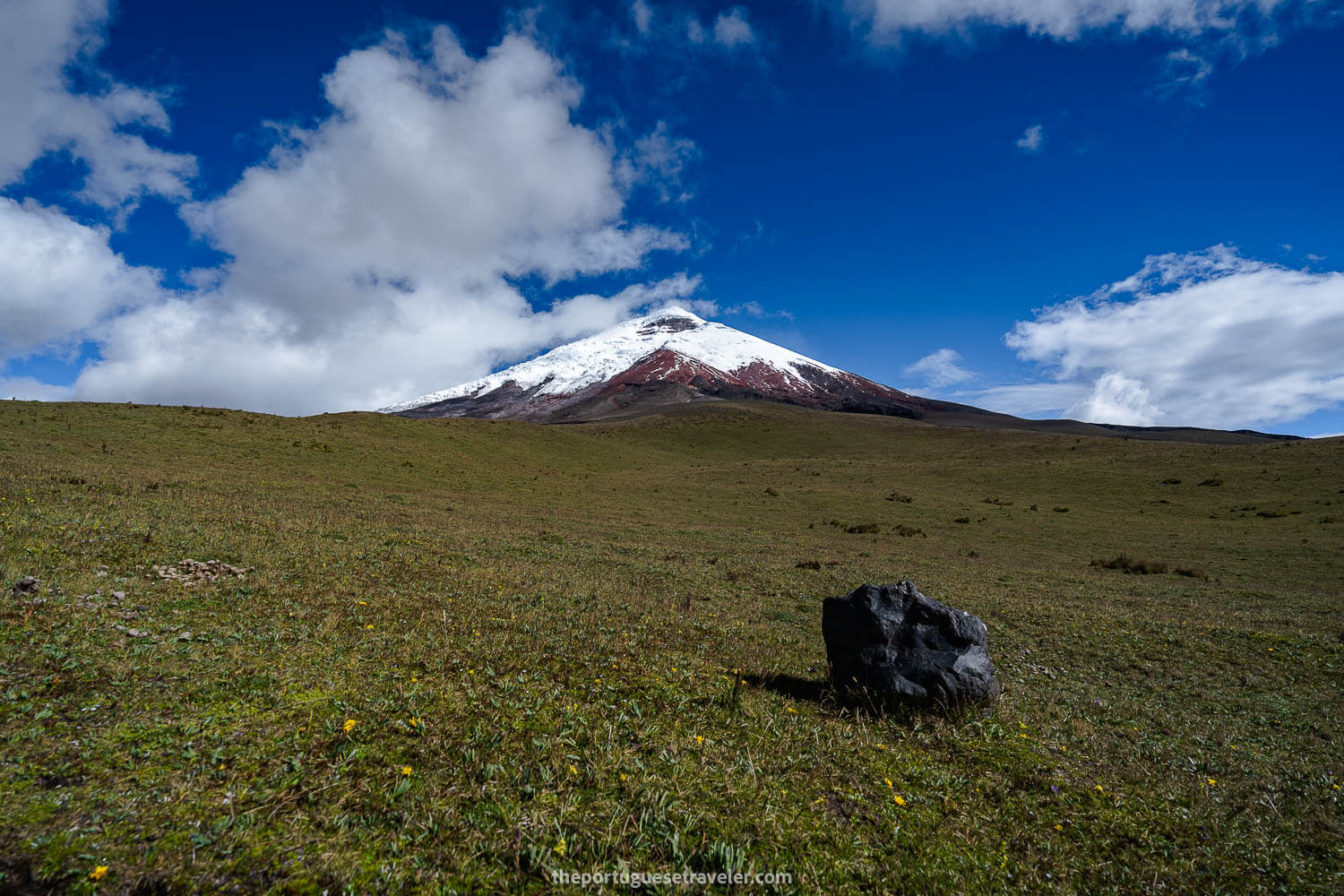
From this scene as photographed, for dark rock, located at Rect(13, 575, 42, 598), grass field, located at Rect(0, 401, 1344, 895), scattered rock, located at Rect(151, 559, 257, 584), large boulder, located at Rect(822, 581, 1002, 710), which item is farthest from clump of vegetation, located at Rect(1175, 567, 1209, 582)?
dark rock, located at Rect(13, 575, 42, 598)

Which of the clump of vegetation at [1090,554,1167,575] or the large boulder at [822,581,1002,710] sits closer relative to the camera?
the large boulder at [822,581,1002,710]

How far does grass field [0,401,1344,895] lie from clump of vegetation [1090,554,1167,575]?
3666 millimetres

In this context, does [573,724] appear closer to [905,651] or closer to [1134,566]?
[905,651]

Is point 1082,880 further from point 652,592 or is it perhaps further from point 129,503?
point 129,503

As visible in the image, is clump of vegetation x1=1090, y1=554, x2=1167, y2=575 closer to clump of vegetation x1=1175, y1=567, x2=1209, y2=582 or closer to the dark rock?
clump of vegetation x1=1175, y1=567, x2=1209, y2=582

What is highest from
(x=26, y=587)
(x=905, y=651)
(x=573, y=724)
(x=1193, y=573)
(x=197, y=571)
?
(x=26, y=587)

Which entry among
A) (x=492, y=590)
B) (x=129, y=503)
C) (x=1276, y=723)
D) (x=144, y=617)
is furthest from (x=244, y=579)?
(x=1276, y=723)

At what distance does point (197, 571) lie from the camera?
11.9m

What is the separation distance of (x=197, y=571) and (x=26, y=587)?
2831 millimetres

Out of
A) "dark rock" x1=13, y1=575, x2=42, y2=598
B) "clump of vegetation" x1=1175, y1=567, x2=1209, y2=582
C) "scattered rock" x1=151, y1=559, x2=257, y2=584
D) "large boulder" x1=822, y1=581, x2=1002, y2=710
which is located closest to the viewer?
"dark rock" x1=13, y1=575, x2=42, y2=598

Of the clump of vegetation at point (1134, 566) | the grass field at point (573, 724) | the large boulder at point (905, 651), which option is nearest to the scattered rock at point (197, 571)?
the grass field at point (573, 724)

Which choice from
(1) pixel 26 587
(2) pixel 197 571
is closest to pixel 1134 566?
(2) pixel 197 571

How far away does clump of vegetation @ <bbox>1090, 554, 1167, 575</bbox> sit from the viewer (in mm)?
28031

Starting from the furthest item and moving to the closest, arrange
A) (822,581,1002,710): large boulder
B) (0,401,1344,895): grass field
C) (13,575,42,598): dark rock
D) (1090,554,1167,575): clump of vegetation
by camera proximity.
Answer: (1090,554,1167,575): clump of vegetation, (822,581,1002,710): large boulder, (13,575,42,598): dark rock, (0,401,1344,895): grass field
